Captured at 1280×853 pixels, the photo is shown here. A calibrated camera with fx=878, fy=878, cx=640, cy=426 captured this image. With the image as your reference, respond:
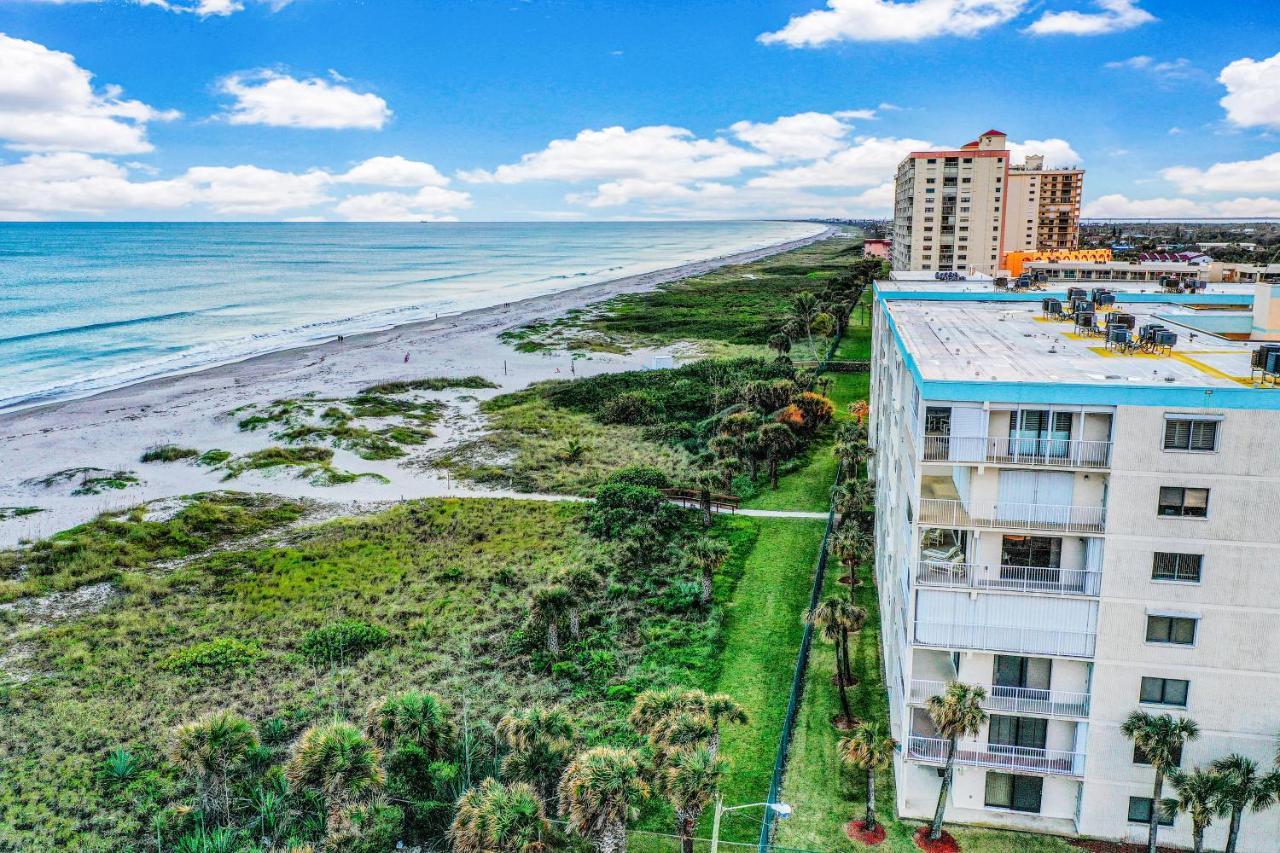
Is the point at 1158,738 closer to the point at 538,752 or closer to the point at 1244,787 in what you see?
the point at 1244,787

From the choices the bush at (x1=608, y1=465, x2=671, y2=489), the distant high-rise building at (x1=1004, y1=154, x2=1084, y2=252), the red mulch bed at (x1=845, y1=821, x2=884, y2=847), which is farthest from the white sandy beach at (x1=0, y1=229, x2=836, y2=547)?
the distant high-rise building at (x1=1004, y1=154, x2=1084, y2=252)

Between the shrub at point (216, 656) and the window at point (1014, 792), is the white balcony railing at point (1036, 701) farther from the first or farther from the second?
the shrub at point (216, 656)

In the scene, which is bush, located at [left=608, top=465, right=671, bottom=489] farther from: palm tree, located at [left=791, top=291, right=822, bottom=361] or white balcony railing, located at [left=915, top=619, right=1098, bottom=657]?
palm tree, located at [left=791, top=291, right=822, bottom=361]

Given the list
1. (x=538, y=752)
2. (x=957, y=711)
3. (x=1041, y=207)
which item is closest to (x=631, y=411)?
(x=538, y=752)

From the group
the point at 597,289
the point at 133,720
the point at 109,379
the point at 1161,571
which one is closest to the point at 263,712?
the point at 133,720

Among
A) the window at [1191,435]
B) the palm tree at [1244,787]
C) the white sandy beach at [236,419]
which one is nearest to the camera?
the palm tree at [1244,787]

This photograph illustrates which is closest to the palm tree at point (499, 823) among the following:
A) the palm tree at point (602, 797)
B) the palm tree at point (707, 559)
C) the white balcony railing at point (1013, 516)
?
the palm tree at point (602, 797)

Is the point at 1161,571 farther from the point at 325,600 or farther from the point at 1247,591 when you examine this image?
the point at 325,600
